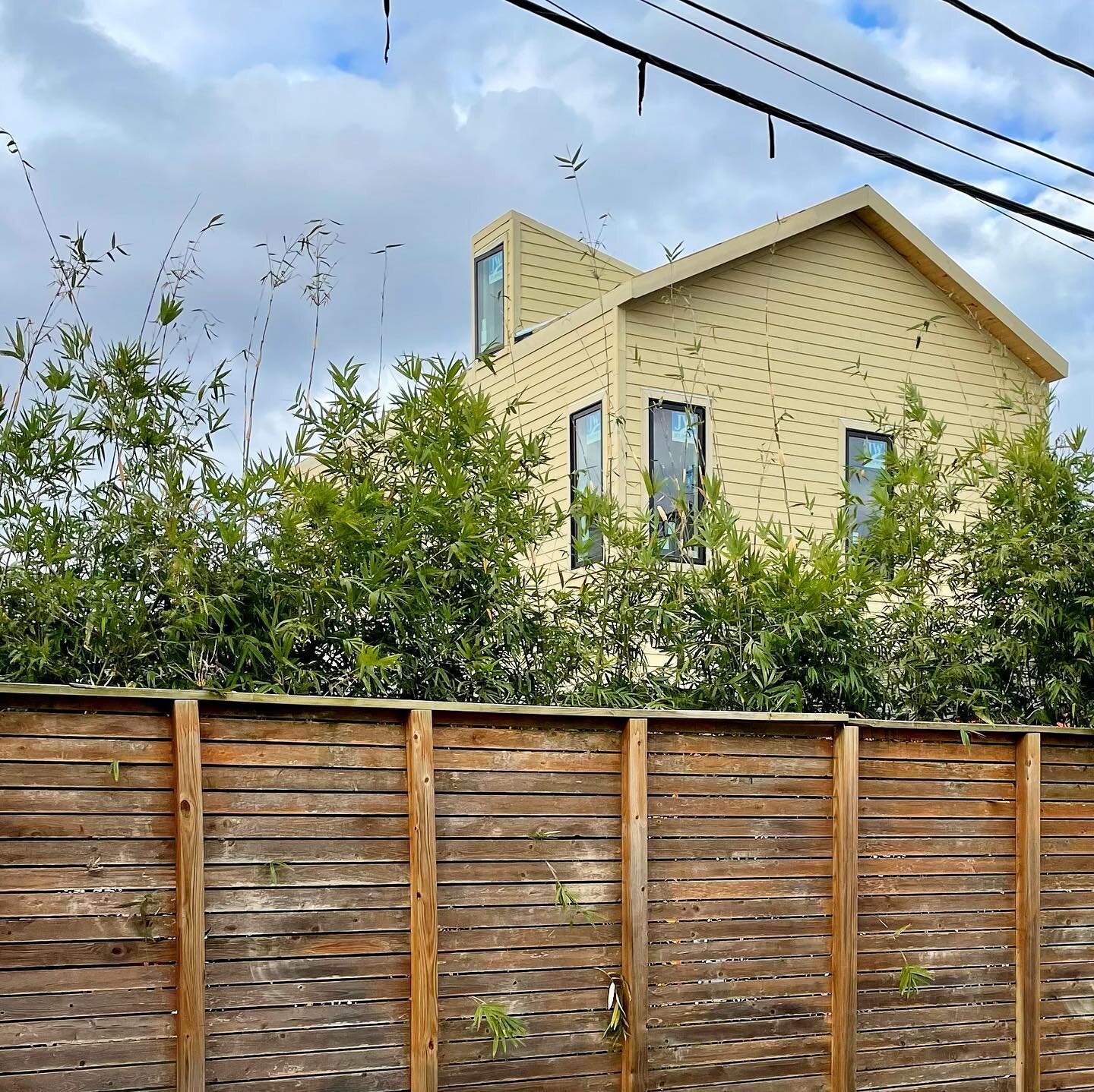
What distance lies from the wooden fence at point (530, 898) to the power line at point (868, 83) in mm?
2441

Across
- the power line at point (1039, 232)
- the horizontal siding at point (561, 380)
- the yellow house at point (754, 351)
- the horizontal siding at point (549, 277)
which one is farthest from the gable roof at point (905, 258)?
the power line at point (1039, 232)

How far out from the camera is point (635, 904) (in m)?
4.67

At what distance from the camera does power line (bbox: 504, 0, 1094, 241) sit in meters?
4.40

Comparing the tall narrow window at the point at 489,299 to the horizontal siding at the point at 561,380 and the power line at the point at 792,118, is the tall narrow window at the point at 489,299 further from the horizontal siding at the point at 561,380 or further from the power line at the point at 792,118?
the power line at the point at 792,118

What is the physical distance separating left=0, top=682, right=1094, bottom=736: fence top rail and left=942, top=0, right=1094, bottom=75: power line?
2.74 m

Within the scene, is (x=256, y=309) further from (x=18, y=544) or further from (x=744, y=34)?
(x=744, y=34)

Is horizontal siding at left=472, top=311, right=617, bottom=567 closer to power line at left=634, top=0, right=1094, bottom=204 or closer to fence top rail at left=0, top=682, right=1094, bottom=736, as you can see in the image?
power line at left=634, top=0, right=1094, bottom=204

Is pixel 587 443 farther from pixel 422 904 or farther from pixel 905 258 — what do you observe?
pixel 422 904

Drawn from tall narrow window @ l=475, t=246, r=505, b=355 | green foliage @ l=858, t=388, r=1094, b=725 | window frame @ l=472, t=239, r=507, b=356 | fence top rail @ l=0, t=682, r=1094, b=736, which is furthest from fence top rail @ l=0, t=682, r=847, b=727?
tall narrow window @ l=475, t=246, r=505, b=355

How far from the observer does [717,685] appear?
509 centimetres

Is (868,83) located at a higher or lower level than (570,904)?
higher

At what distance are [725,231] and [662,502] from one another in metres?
2.13

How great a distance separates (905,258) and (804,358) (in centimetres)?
160

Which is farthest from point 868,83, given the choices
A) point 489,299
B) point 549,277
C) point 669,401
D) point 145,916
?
point 489,299
